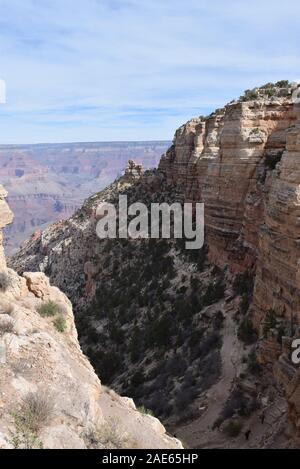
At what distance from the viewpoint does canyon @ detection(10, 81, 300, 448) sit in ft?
60.4

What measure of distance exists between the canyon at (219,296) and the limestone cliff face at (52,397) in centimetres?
727

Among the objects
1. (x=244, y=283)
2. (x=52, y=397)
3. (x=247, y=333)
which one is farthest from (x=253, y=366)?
(x=52, y=397)

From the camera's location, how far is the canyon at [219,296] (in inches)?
725

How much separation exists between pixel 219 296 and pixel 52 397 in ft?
60.9

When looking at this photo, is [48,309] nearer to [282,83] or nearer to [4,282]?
[4,282]

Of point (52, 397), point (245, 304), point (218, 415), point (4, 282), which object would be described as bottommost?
point (218, 415)

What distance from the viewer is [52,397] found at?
9.20m

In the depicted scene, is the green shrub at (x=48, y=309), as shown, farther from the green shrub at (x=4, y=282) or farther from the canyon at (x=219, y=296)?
the canyon at (x=219, y=296)

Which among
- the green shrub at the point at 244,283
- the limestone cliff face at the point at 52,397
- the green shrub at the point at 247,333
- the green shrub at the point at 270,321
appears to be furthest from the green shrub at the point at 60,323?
the green shrub at the point at 244,283

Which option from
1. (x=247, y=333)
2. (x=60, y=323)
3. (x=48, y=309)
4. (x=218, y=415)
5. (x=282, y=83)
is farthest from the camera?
(x=282, y=83)

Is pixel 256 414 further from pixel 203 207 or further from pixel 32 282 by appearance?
pixel 203 207

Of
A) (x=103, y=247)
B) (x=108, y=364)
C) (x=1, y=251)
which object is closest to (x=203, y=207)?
(x=108, y=364)

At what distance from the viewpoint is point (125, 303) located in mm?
35188

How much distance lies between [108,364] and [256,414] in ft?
42.2
